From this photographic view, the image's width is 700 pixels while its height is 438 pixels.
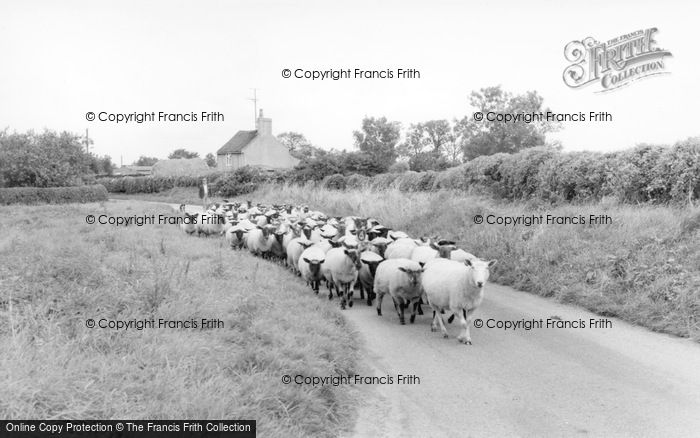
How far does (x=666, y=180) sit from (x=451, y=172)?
11.0 m

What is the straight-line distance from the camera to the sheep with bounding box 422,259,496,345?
29.6ft

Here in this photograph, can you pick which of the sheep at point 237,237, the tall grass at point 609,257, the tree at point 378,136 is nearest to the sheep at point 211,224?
the sheep at point 237,237

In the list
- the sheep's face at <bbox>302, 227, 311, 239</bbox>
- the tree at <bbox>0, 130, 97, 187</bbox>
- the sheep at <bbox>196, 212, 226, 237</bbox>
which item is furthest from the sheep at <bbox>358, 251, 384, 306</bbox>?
the tree at <bbox>0, 130, 97, 187</bbox>

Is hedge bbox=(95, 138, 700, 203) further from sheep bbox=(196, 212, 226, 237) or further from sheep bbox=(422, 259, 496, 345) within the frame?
sheep bbox=(196, 212, 226, 237)

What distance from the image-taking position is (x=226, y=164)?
7238 centimetres

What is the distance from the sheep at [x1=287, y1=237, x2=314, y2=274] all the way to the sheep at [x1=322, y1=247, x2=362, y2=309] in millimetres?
2103

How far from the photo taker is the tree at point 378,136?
196 ft

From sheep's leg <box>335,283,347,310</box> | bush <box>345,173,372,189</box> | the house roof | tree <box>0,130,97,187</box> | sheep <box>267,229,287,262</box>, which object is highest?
the house roof

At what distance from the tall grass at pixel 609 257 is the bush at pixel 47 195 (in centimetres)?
2947

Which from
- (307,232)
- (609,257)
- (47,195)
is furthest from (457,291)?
(47,195)

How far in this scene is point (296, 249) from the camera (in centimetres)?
1445

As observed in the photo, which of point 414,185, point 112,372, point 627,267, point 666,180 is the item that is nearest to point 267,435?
point 112,372

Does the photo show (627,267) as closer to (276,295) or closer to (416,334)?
(416,334)

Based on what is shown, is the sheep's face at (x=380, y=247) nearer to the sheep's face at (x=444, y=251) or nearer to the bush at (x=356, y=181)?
the sheep's face at (x=444, y=251)
